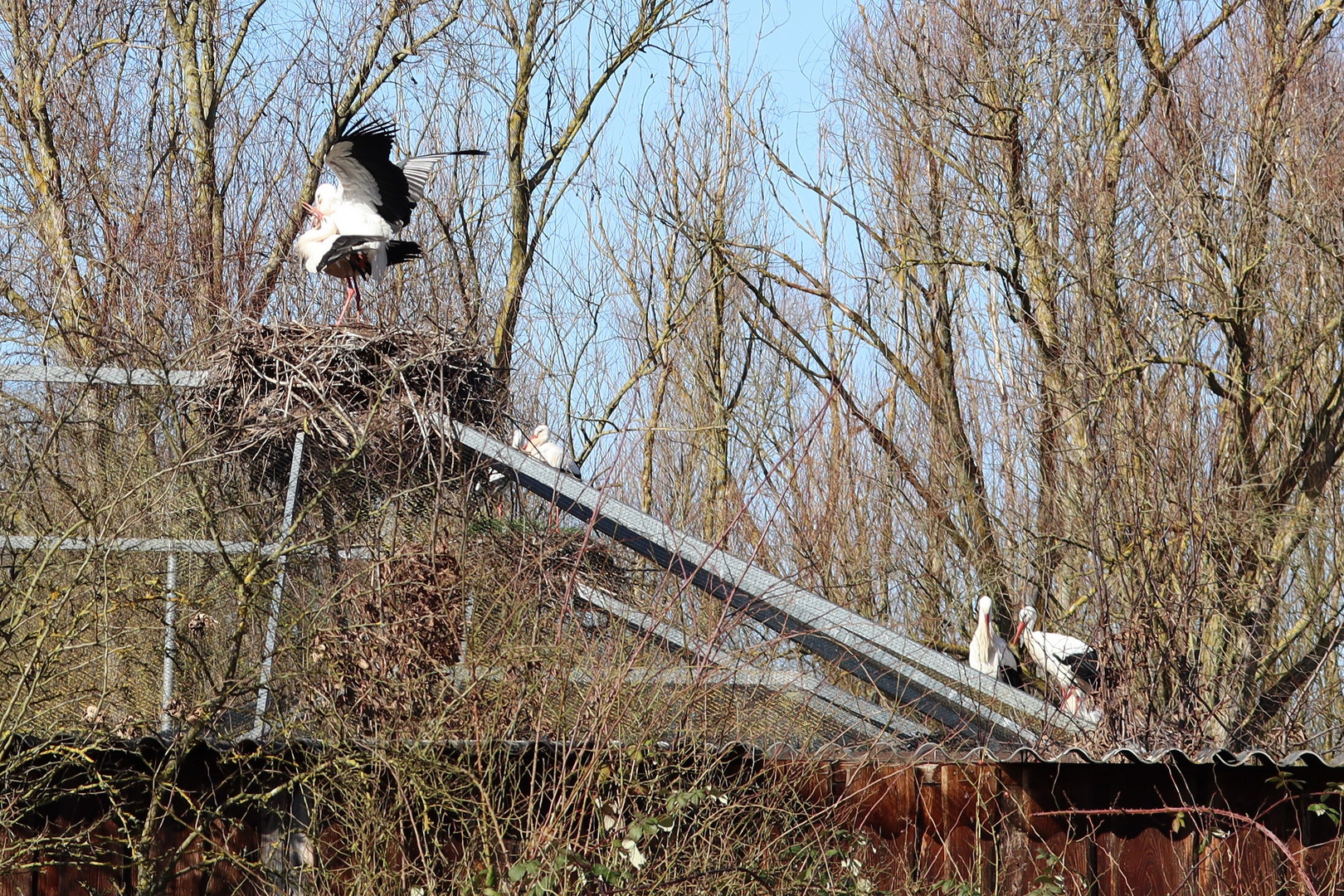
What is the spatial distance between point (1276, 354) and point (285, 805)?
7.33 m

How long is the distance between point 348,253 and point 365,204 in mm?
378

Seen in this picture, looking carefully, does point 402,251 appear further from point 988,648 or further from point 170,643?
point 170,643

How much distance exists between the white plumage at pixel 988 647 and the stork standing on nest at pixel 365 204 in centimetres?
461

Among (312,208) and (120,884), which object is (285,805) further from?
(312,208)

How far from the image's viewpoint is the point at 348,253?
10.9 metres

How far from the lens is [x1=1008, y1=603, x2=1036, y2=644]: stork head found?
10.4 m

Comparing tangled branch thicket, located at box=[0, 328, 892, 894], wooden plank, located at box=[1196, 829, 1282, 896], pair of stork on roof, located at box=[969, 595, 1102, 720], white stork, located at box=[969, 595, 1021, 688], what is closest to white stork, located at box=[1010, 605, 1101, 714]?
pair of stork on roof, located at box=[969, 595, 1102, 720]

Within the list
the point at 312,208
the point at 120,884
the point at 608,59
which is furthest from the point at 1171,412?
the point at 608,59

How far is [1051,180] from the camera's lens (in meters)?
11.4

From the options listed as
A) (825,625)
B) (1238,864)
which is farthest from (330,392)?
(1238,864)

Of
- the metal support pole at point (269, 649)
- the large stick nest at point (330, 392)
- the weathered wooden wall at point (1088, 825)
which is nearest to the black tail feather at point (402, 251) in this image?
the large stick nest at point (330, 392)

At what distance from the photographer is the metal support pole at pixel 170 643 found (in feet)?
19.5

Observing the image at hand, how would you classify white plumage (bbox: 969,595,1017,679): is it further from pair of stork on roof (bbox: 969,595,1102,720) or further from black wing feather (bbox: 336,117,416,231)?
black wing feather (bbox: 336,117,416,231)

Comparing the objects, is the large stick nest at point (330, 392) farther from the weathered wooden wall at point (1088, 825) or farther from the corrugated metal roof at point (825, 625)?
the weathered wooden wall at point (1088, 825)
